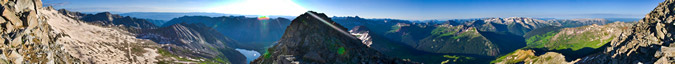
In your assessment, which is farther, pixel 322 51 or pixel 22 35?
pixel 22 35

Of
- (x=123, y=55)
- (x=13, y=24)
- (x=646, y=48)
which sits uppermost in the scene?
(x=13, y=24)

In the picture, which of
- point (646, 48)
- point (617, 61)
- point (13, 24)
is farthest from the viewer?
point (617, 61)

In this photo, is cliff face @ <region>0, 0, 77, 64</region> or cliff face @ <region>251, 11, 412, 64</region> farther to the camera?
cliff face @ <region>0, 0, 77, 64</region>

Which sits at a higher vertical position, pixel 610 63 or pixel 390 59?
pixel 390 59

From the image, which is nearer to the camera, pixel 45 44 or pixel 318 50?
pixel 318 50

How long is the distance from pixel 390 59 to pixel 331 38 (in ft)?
32.7

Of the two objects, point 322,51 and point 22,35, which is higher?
point 22,35

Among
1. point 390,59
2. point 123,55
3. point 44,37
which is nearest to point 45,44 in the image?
point 44,37

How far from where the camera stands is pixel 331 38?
44875mm

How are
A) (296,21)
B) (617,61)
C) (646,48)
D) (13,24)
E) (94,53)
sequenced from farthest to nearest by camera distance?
1. (94,53)
2. (617,61)
3. (646,48)
4. (296,21)
5. (13,24)

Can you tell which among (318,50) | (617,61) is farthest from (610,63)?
(318,50)

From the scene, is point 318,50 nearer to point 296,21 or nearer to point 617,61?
point 296,21

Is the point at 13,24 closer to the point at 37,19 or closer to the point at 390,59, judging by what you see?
the point at 37,19

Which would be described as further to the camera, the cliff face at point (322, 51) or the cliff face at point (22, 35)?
the cliff face at point (22, 35)
